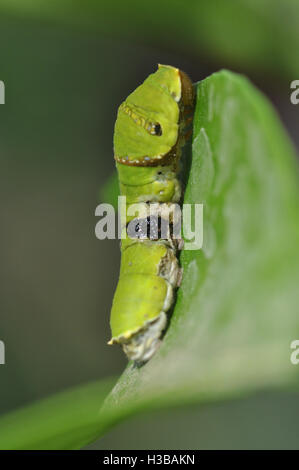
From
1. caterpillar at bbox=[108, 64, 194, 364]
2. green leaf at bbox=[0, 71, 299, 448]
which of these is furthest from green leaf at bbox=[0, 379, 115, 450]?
caterpillar at bbox=[108, 64, 194, 364]

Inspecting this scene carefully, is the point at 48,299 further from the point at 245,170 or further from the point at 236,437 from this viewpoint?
the point at 245,170

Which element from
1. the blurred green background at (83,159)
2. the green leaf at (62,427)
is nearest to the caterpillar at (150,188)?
the blurred green background at (83,159)

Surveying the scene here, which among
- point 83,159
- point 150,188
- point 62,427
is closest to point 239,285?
point 62,427

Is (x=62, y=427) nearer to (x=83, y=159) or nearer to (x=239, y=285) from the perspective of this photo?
(x=239, y=285)

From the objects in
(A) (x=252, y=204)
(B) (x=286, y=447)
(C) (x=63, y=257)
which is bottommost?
(B) (x=286, y=447)

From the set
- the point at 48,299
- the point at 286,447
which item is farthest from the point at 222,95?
the point at 48,299

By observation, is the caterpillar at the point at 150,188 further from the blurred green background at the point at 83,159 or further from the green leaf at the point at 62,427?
the green leaf at the point at 62,427

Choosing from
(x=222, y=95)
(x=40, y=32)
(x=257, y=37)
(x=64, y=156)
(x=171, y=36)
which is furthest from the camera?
(x=64, y=156)
